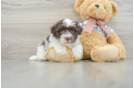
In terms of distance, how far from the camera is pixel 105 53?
977 millimetres

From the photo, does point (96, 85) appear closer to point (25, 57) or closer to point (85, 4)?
A: point (85, 4)

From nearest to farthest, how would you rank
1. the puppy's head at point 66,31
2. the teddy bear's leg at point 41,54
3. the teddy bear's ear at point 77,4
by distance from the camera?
the puppy's head at point 66,31 < the teddy bear's leg at point 41,54 < the teddy bear's ear at point 77,4

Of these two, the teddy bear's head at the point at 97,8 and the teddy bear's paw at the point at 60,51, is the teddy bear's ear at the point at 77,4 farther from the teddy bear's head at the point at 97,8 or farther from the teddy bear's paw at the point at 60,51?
the teddy bear's paw at the point at 60,51

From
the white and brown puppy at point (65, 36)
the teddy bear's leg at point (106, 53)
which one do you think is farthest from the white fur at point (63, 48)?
the teddy bear's leg at point (106, 53)

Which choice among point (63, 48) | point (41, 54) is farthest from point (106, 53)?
point (41, 54)

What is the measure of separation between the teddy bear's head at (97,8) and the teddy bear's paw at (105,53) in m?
0.37

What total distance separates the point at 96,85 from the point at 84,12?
1.03 meters

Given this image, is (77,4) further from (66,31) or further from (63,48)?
(63,48)

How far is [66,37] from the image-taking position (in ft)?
3.12

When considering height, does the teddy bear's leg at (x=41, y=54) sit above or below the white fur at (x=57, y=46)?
below

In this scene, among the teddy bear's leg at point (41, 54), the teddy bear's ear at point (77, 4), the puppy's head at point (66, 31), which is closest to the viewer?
the puppy's head at point (66, 31)

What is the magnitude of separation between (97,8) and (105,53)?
465 millimetres

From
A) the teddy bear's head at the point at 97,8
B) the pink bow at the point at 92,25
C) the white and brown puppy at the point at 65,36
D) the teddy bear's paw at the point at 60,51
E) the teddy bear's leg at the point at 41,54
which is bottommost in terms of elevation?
the teddy bear's leg at the point at 41,54

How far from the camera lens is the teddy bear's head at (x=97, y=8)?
1172mm
